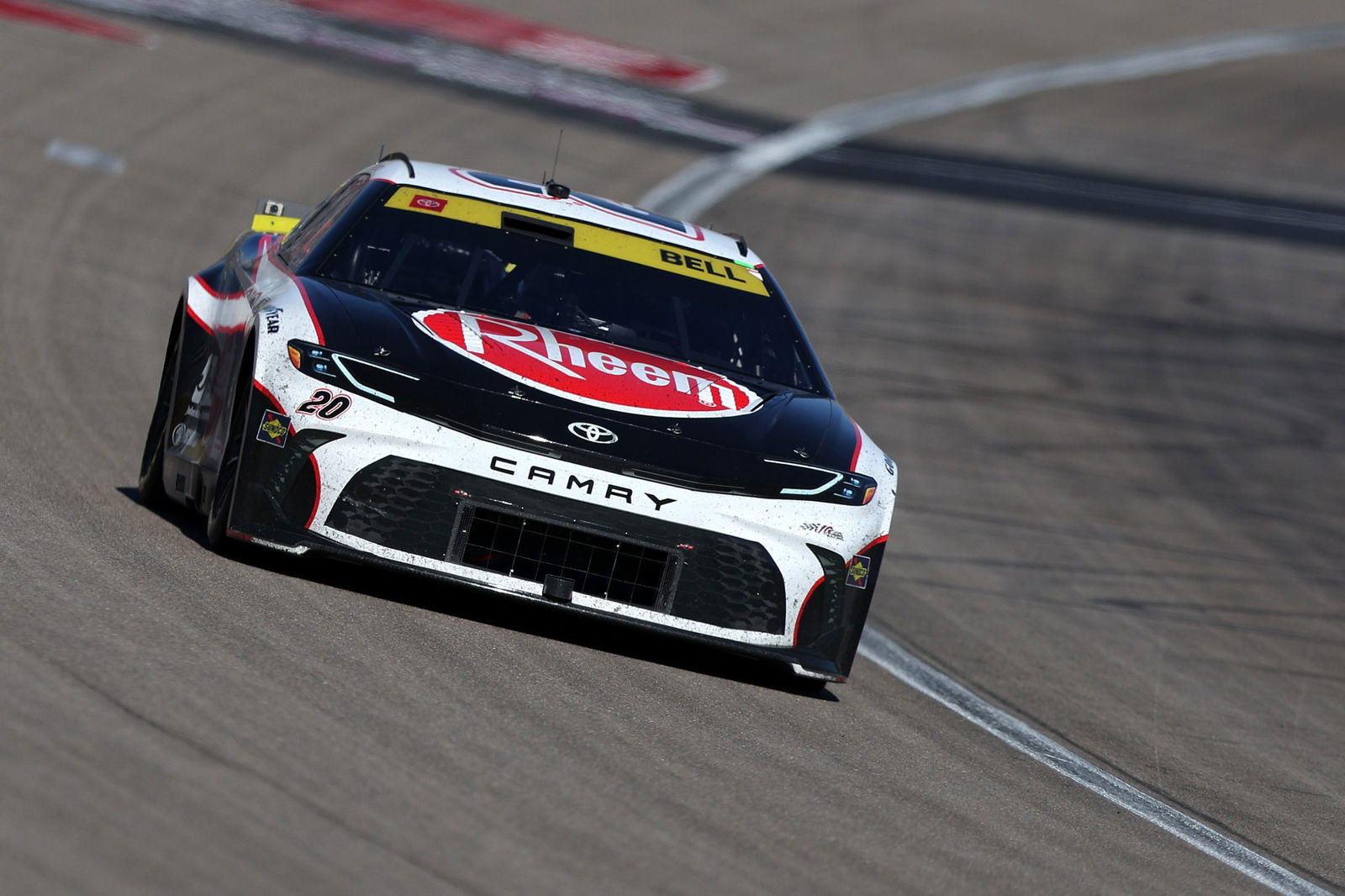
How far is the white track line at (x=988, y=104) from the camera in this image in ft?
19.1

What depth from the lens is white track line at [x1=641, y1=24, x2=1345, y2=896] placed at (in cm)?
581

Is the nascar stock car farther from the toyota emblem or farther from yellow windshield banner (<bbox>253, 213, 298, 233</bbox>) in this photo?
yellow windshield banner (<bbox>253, 213, 298, 233</bbox>)

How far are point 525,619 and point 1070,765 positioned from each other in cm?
178

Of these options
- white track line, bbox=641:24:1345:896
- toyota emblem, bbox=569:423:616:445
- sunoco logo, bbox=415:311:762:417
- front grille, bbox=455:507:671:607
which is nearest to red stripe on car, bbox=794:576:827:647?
front grille, bbox=455:507:671:607

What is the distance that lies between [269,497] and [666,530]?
3.81 ft

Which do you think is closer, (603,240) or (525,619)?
(525,619)

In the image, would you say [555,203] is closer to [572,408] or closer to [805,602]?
[572,408]

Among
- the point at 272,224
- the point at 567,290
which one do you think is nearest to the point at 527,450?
the point at 567,290

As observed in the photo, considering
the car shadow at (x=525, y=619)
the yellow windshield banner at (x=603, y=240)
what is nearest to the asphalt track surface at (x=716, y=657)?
the car shadow at (x=525, y=619)

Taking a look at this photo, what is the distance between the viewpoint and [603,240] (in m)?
7.38

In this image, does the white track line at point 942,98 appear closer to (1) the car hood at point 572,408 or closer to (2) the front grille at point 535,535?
(1) the car hood at point 572,408

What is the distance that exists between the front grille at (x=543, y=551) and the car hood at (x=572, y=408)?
22 centimetres

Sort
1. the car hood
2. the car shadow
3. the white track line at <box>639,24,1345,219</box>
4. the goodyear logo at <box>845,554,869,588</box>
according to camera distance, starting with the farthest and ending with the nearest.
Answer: the white track line at <box>639,24,1345,219</box> < the car shadow < the goodyear logo at <box>845,554,869,588</box> < the car hood

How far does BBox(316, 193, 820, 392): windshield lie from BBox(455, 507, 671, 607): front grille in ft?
3.65
